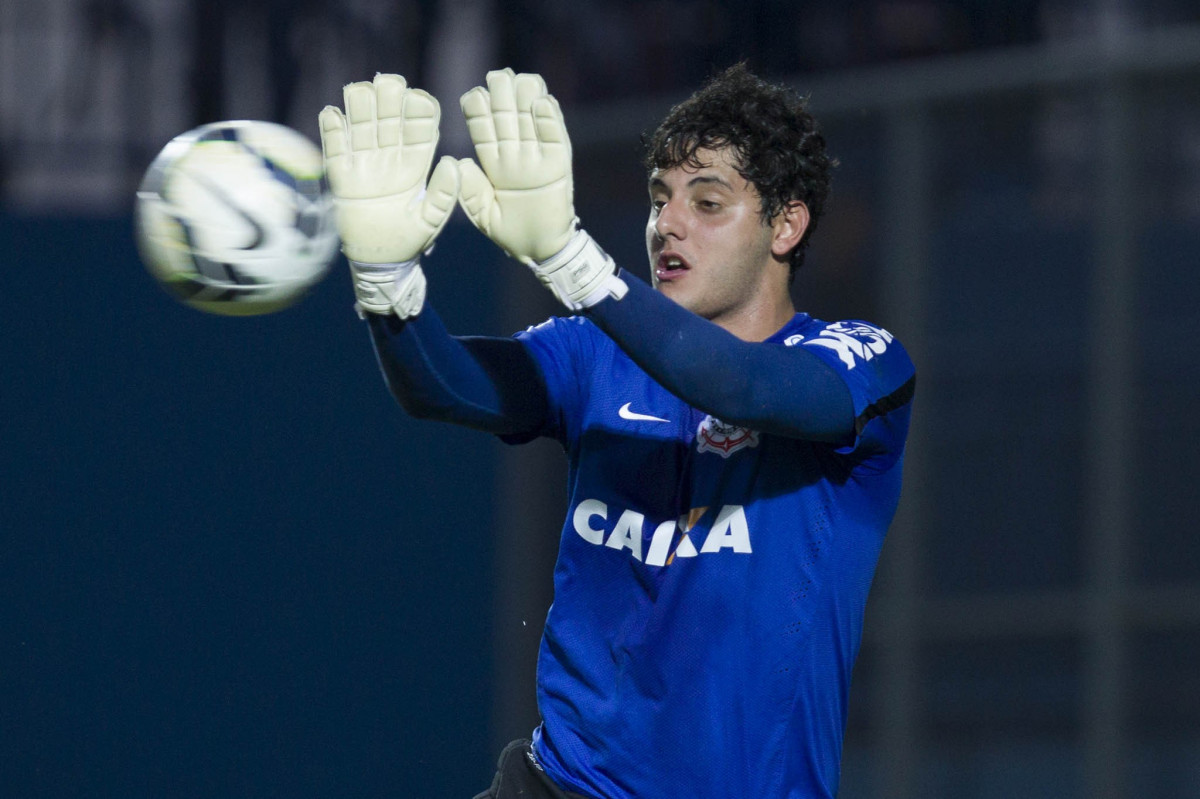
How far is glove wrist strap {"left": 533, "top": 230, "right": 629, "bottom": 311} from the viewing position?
287cm

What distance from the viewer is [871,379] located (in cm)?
315

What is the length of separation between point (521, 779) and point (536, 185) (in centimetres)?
127

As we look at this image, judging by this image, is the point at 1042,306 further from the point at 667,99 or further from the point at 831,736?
the point at 831,736

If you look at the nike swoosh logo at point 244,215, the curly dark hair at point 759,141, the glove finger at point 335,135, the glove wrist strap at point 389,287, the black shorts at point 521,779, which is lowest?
the black shorts at point 521,779

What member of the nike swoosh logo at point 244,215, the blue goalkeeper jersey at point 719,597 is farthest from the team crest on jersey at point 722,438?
the nike swoosh logo at point 244,215

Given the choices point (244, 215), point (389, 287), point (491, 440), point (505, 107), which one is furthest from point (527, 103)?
point (491, 440)

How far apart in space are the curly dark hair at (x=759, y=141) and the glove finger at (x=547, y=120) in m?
0.70

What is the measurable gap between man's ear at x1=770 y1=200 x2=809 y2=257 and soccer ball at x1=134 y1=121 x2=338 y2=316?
0.95 metres

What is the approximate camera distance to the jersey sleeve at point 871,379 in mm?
3115

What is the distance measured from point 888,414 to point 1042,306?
4547 mm

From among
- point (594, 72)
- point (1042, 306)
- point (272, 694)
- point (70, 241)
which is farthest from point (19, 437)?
point (1042, 306)

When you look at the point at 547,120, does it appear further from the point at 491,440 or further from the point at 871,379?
the point at 491,440

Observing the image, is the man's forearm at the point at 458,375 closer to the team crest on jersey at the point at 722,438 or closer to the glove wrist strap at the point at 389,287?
the glove wrist strap at the point at 389,287

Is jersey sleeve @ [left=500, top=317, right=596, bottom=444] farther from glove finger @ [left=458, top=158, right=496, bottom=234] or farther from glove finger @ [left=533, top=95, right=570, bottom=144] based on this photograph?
glove finger @ [left=533, top=95, right=570, bottom=144]
